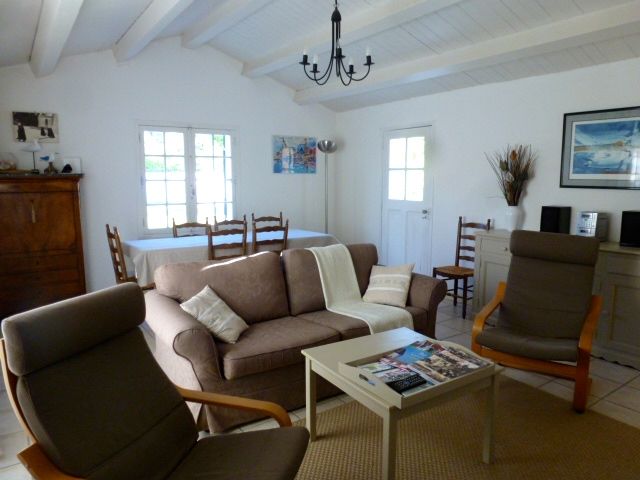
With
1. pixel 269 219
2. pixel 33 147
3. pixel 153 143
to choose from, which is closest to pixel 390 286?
pixel 269 219

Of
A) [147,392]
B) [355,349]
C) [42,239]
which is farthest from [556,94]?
[42,239]

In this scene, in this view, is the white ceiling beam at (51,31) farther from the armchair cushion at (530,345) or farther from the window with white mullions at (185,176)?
the armchair cushion at (530,345)

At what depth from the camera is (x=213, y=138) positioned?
19.2 ft

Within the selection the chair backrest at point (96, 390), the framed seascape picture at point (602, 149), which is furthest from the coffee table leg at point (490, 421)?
the framed seascape picture at point (602, 149)

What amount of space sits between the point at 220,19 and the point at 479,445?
4030 mm

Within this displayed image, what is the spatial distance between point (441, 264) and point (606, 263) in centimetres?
214

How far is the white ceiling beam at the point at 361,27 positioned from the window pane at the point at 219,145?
93 centimetres

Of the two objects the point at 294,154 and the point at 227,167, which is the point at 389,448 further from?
the point at 294,154

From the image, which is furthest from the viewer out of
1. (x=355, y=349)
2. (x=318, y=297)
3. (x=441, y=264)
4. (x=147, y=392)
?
(x=441, y=264)

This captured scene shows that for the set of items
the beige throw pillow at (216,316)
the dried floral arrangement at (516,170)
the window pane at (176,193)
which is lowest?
the beige throw pillow at (216,316)

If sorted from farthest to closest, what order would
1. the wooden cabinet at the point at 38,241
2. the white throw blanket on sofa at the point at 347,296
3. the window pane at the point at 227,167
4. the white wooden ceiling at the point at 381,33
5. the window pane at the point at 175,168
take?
the window pane at the point at 227,167 → the window pane at the point at 175,168 → the wooden cabinet at the point at 38,241 → the white wooden ceiling at the point at 381,33 → the white throw blanket on sofa at the point at 347,296

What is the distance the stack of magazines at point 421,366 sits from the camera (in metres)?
2.03

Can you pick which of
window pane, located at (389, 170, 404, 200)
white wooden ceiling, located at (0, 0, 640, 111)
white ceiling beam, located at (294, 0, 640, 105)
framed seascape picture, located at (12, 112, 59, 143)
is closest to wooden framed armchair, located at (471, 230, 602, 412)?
white ceiling beam, located at (294, 0, 640, 105)

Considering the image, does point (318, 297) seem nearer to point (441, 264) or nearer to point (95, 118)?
point (441, 264)
